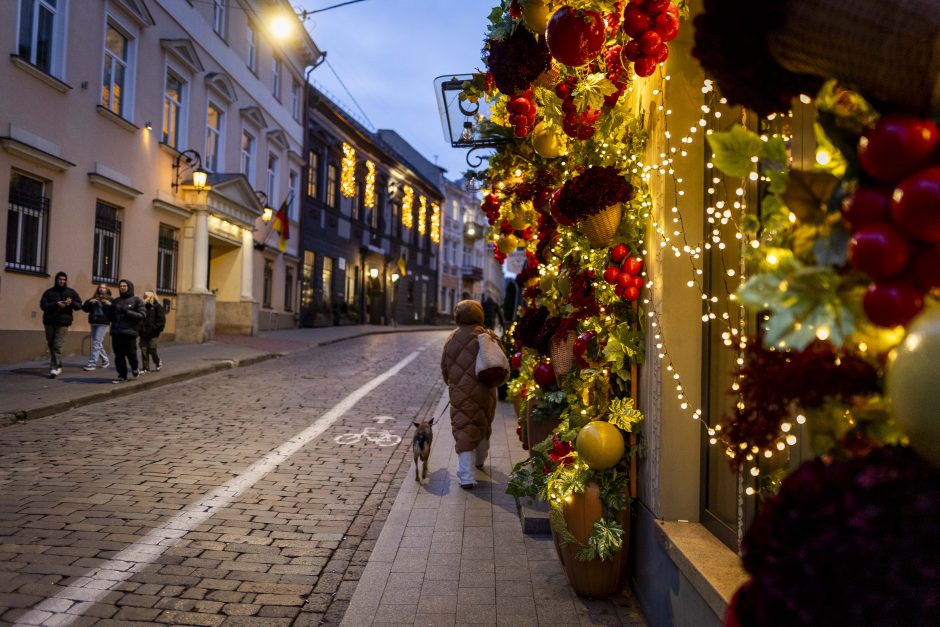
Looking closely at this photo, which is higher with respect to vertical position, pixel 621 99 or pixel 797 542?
pixel 621 99

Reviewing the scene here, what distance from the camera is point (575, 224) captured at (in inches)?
163

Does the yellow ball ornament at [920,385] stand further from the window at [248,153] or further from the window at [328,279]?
the window at [328,279]

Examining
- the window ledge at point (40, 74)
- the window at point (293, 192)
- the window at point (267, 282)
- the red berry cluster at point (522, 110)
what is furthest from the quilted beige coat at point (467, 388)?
the window at point (293, 192)

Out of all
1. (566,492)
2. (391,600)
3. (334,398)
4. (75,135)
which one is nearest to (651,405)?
(566,492)

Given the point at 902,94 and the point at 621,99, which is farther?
the point at 621,99

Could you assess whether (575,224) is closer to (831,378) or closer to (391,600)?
(391,600)

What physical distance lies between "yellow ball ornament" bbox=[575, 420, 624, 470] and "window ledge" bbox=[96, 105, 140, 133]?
13.8 m

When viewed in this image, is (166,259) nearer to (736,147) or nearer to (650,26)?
(650,26)

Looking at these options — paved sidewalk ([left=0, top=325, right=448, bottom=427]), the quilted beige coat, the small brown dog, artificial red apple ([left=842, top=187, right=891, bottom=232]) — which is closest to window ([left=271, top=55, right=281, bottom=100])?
paved sidewalk ([left=0, top=325, right=448, bottom=427])

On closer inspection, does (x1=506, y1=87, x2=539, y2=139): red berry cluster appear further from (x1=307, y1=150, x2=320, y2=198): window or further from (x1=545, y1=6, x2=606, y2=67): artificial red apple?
(x1=307, y1=150, x2=320, y2=198): window

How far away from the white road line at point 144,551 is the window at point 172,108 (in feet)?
42.0

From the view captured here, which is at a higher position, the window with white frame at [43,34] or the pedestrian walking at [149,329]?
the window with white frame at [43,34]

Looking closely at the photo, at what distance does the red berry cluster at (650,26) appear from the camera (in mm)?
2924

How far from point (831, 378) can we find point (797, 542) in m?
0.30
